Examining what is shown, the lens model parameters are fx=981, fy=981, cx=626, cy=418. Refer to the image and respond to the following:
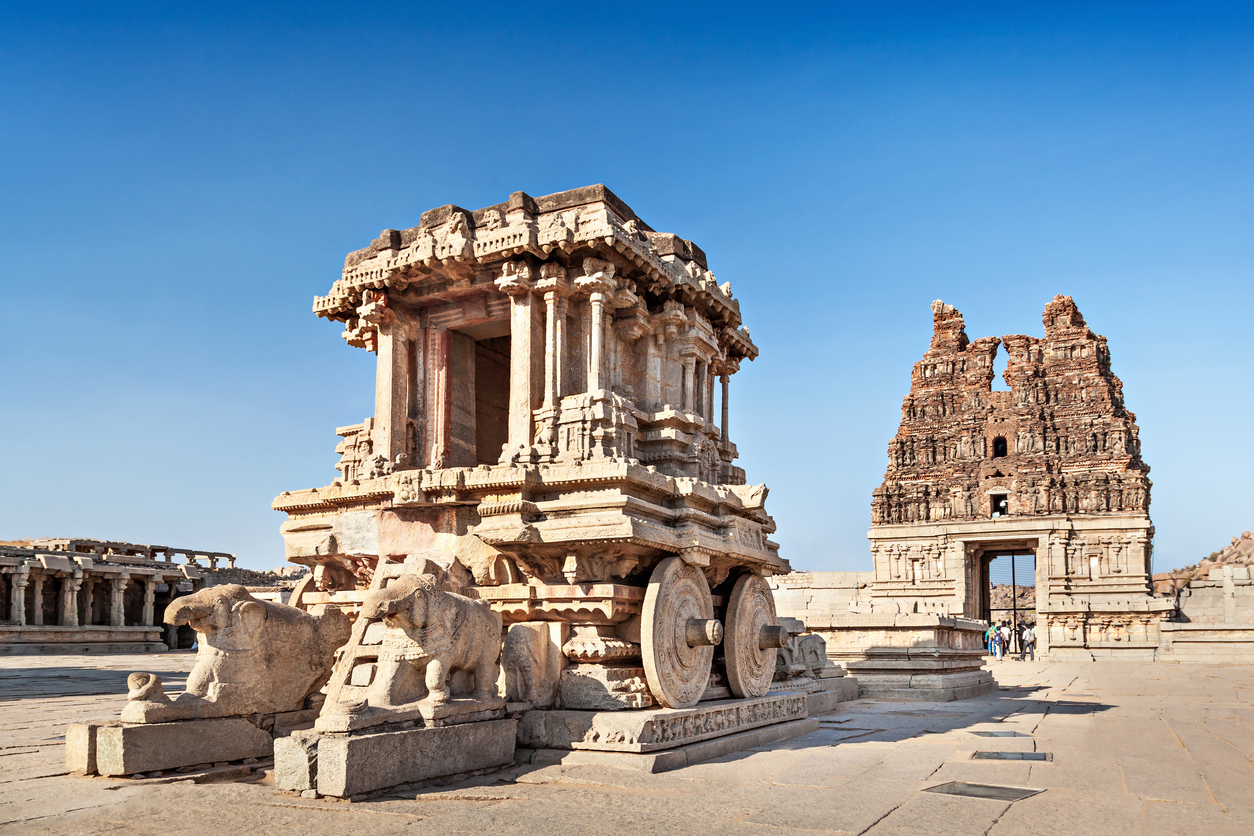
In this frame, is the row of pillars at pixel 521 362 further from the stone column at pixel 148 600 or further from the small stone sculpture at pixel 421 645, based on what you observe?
the stone column at pixel 148 600

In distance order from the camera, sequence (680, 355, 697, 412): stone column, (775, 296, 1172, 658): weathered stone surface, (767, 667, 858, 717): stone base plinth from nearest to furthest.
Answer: (680, 355, 697, 412): stone column
(767, 667, 858, 717): stone base plinth
(775, 296, 1172, 658): weathered stone surface

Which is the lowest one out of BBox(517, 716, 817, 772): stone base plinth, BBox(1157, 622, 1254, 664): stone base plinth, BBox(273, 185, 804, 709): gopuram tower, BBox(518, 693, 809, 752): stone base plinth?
BBox(1157, 622, 1254, 664): stone base plinth

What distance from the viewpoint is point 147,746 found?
247 inches

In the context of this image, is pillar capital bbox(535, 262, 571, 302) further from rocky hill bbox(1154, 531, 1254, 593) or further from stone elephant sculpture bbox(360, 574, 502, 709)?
rocky hill bbox(1154, 531, 1254, 593)

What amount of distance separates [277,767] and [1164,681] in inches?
735

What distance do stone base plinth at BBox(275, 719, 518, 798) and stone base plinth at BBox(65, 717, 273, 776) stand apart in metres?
1.01

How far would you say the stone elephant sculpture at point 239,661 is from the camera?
6551 mm

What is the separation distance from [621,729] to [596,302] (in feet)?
12.9

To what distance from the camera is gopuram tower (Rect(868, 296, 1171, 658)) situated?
116 feet

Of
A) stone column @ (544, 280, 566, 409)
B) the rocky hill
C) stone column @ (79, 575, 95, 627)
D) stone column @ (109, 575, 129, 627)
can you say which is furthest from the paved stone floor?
the rocky hill

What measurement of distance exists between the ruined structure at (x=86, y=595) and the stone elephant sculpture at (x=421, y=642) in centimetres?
2273

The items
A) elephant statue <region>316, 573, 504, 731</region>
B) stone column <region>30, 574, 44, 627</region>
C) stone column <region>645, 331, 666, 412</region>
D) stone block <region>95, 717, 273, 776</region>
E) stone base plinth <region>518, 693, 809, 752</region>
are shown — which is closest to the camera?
stone block <region>95, 717, 273, 776</region>

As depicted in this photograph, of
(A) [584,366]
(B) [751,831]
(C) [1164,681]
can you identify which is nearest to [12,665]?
(A) [584,366]

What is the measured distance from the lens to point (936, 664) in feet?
47.6
